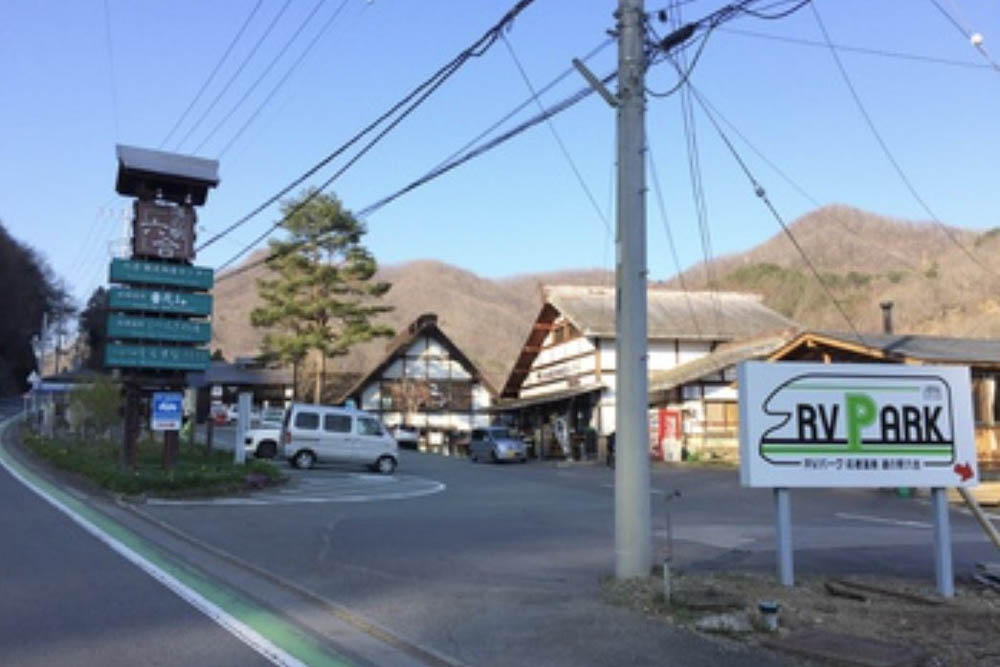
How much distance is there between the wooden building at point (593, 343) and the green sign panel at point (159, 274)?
20.9 meters

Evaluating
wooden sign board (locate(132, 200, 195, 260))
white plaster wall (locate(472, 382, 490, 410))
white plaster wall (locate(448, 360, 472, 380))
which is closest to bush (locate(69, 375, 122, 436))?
wooden sign board (locate(132, 200, 195, 260))

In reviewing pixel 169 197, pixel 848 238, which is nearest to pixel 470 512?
pixel 169 197

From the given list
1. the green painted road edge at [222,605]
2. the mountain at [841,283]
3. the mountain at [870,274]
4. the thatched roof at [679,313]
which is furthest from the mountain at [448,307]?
the green painted road edge at [222,605]

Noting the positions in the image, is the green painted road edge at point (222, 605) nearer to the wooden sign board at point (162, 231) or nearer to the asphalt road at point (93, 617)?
the asphalt road at point (93, 617)

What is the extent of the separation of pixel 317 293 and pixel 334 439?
3192cm

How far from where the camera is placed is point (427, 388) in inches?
2461

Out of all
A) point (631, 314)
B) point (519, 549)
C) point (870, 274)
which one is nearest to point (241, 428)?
point (519, 549)

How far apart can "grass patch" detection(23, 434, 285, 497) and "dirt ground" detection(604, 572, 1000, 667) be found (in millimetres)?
13031

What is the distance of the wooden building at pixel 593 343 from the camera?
138ft

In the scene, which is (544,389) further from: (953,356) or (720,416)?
(953,356)

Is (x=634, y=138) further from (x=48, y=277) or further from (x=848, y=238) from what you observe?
(x=48, y=277)

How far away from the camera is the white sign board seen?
364 inches

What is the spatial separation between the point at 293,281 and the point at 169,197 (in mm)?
34990

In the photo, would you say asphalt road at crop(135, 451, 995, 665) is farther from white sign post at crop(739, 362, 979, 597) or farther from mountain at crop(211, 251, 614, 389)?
mountain at crop(211, 251, 614, 389)
